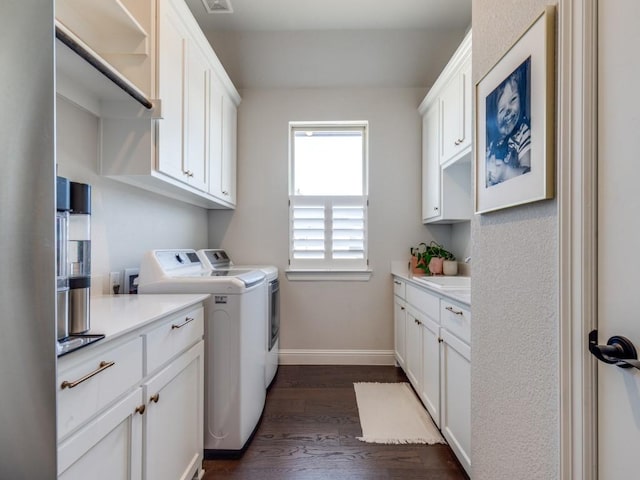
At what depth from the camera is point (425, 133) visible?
3.00m

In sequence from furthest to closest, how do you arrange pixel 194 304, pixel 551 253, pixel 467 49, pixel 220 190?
pixel 220 190, pixel 467 49, pixel 194 304, pixel 551 253

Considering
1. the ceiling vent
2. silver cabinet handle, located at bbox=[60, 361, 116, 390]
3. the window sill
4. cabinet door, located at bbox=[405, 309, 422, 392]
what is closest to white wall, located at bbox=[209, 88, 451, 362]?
the window sill

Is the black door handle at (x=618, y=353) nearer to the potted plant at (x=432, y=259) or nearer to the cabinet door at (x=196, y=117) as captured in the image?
the cabinet door at (x=196, y=117)

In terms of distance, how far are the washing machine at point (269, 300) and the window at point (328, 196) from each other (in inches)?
17.8

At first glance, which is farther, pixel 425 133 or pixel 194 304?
pixel 425 133

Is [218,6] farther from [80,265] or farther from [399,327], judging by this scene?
[399,327]

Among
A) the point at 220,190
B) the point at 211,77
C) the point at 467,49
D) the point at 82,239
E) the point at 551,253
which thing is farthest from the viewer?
the point at 220,190

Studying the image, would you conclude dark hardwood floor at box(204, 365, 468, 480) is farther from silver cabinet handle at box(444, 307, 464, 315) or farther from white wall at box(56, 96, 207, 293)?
white wall at box(56, 96, 207, 293)

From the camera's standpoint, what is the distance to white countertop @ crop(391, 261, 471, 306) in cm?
153

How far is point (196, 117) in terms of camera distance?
6.84 ft

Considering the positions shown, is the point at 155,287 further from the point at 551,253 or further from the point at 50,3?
the point at 551,253

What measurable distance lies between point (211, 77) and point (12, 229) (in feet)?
7.50

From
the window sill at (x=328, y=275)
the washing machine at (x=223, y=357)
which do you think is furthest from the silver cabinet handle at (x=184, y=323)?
the window sill at (x=328, y=275)

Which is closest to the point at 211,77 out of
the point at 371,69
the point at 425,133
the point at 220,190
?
the point at 220,190
